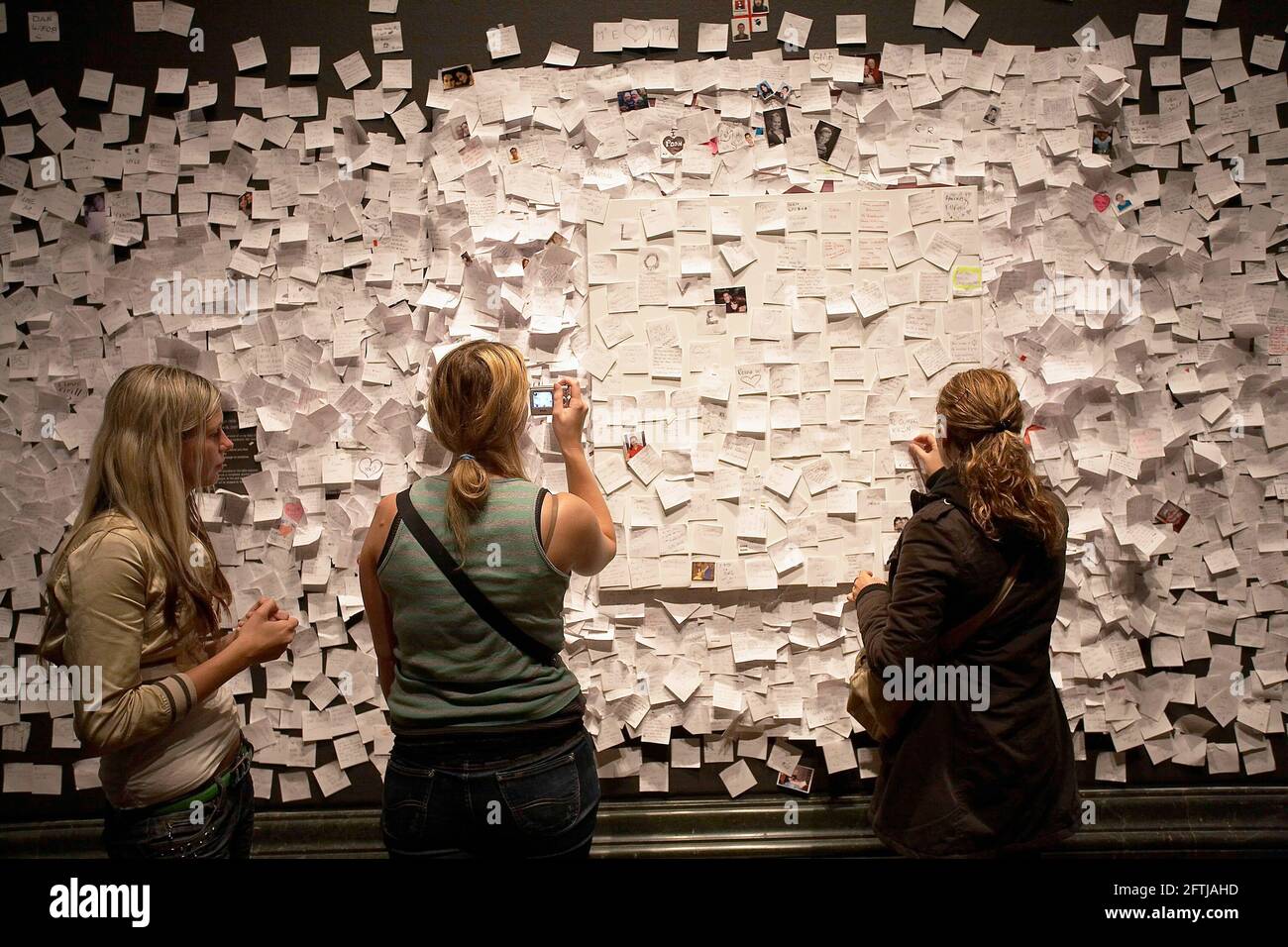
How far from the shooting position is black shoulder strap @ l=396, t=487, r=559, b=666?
160 cm

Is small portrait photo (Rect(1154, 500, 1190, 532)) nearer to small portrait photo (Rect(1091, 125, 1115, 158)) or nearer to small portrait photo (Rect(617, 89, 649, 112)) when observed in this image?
small portrait photo (Rect(1091, 125, 1115, 158))

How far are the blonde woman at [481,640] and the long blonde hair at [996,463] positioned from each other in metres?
0.88

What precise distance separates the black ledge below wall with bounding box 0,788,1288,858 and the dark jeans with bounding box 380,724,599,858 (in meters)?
1.09

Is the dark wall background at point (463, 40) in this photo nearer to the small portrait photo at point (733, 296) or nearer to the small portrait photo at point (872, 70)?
the small portrait photo at point (872, 70)

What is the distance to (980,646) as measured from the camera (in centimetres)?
188

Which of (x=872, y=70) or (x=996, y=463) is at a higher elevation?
(x=872, y=70)

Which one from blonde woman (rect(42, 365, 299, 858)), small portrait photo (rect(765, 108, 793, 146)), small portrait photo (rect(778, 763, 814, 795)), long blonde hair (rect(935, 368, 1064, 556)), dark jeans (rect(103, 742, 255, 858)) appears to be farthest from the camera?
small portrait photo (rect(778, 763, 814, 795))

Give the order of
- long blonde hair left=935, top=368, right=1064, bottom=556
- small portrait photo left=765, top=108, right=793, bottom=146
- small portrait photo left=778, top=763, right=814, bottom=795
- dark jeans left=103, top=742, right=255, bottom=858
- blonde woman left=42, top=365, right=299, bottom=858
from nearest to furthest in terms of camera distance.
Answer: blonde woman left=42, top=365, right=299, bottom=858 → dark jeans left=103, top=742, right=255, bottom=858 → long blonde hair left=935, top=368, right=1064, bottom=556 → small portrait photo left=765, top=108, right=793, bottom=146 → small portrait photo left=778, top=763, right=814, bottom=795

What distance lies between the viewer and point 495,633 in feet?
5.33

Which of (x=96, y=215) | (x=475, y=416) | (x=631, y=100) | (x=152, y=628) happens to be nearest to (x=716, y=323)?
(x=631, y=100)

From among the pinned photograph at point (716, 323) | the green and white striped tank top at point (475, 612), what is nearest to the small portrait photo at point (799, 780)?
the green and white striped tank top at point (475, 612)

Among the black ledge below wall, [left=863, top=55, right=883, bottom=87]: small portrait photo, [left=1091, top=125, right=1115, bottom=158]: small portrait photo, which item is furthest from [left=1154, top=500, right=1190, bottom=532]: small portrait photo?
[left=863, top=55, right=883, bottom=87]: small portrait photo

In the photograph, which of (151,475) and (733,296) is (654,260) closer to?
(733,296)

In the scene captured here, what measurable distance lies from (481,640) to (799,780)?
151 cm
